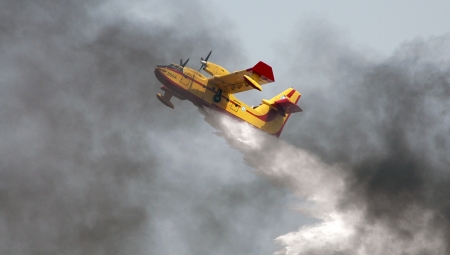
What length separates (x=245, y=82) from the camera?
4616 cm

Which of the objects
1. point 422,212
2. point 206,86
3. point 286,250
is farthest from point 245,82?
point 422,212

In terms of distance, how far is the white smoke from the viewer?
1727 inches

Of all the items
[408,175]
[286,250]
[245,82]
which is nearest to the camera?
[286,250]

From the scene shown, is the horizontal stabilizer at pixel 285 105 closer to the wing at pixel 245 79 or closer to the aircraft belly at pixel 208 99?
the aircraft belly at pixel 208 99

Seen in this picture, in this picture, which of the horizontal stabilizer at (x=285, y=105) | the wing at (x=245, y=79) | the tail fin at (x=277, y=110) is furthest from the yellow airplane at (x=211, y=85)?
the horizontal stabilizer at (x=285, y=105)

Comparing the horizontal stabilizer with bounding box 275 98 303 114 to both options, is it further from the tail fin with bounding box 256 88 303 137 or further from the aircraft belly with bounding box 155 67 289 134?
the aircraft belly with bounding box 155 67 289 134

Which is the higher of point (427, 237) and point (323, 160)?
point (323, 160)

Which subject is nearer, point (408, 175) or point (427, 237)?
point (427, 237)

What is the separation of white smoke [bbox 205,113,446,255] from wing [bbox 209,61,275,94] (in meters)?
2.15

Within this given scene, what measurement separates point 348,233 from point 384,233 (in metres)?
2.46

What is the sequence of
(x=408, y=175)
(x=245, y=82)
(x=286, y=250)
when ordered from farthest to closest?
(x=408, y=175)
(x=245, y=82)
(x=286, y=250)

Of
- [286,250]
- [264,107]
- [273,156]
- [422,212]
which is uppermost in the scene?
[264,107]

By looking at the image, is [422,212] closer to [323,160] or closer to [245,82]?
[323,160]

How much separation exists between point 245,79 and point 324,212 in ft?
32.4
